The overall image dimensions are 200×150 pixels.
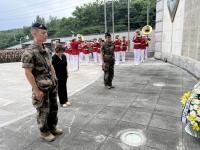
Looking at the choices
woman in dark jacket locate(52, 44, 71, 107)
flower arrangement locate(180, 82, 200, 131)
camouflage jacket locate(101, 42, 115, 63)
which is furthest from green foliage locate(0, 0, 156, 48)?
flower arrangement locate(180, 82, 200, 131)

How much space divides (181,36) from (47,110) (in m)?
8.96

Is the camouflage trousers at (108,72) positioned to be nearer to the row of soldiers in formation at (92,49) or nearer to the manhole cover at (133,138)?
the manhole cover at (133,138)

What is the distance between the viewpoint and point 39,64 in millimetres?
3277

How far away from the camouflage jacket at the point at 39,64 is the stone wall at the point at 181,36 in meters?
6.24

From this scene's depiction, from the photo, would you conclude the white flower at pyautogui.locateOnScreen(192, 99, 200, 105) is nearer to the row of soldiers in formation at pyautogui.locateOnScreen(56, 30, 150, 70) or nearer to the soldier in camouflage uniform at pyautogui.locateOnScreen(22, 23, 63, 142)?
the soldier in camouflage uniform at pyautogui.locateOnScreen(22, 23, 63, 142)

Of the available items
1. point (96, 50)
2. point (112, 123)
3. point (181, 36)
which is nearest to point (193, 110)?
point (112, 123)

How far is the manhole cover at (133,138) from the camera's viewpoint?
11.3ft

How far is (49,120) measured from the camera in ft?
11.9

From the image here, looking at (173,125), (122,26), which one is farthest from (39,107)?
(122,26)

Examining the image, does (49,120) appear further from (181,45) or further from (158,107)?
(181,45)

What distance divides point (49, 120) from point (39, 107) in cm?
42

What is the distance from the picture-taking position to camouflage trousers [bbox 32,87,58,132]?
3.34m

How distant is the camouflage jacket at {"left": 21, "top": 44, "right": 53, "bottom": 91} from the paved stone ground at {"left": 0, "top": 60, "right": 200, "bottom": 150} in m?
1.09

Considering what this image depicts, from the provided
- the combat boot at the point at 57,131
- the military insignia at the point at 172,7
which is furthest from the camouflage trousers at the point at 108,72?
the military insignia at the point at 172,7
